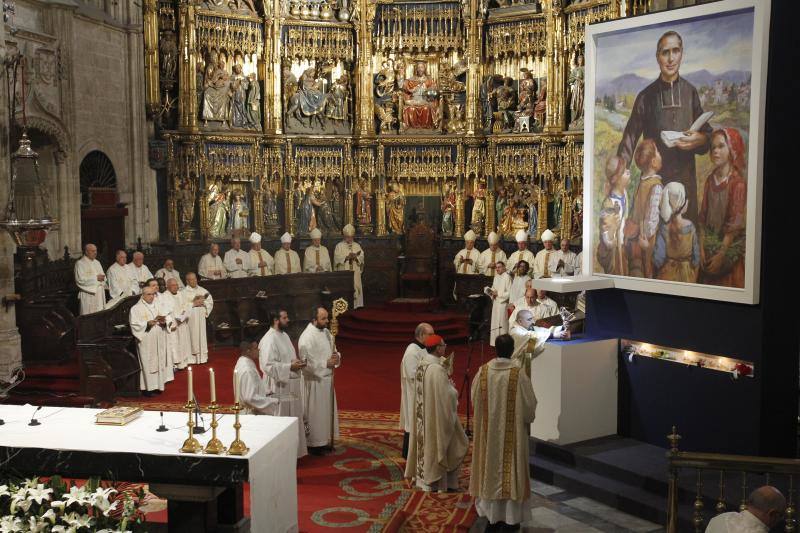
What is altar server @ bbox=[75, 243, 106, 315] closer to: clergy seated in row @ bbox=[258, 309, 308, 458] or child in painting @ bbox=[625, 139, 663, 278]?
clergy seated in row @ bbox=[258, 309, 308, 458]

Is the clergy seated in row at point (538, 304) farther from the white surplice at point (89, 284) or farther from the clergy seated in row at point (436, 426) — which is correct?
the white surplice at point (89, 284)

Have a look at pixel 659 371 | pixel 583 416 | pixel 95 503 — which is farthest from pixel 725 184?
pixel 95 503

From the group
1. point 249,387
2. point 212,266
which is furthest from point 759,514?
point 212,266

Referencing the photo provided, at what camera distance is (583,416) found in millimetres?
10344

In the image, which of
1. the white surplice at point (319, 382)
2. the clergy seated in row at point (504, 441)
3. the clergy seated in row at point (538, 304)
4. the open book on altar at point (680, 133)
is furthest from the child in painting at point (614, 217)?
the white surplice at point (319, 382)

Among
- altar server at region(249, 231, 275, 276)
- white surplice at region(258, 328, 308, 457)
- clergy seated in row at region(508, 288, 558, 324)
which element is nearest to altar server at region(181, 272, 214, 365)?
altar server at region(249, 231, 275, 276)

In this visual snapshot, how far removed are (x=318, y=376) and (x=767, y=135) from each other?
18.8 feet

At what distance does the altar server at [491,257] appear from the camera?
18594 millimetres

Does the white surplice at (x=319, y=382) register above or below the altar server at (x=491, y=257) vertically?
below

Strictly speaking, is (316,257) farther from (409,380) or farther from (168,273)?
(409,380)

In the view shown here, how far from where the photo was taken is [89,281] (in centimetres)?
1539

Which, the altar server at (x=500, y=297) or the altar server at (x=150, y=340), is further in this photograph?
the altar server at (x=500, y=297)

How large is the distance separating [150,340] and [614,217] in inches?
294

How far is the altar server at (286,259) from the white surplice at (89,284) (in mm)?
4312
